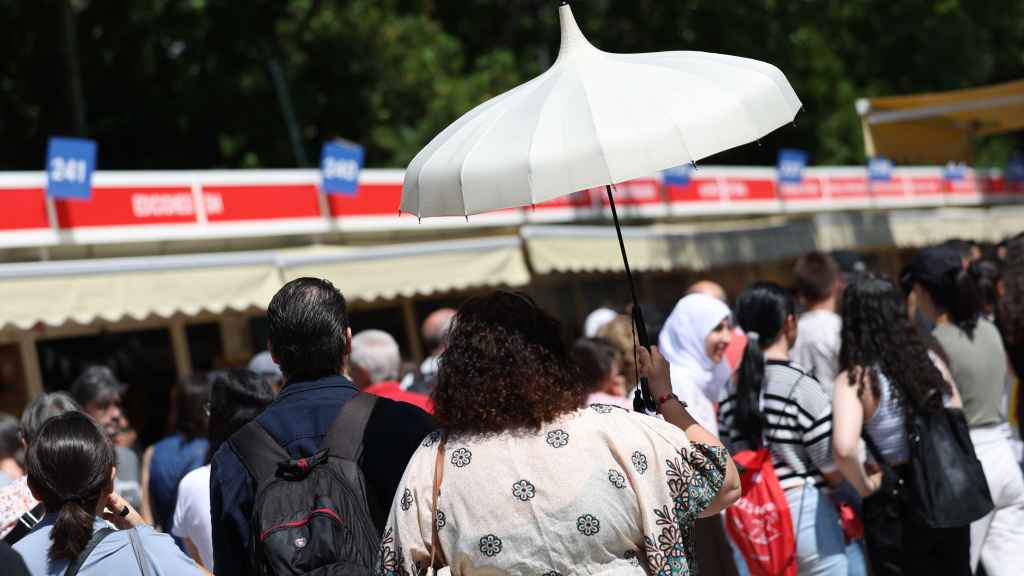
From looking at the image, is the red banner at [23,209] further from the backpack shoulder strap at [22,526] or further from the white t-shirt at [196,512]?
Answer: the backpack shoulder strap at [22,526]

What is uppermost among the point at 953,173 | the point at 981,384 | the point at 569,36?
the point at 953,173

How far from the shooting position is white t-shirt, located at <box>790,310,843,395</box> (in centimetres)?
522

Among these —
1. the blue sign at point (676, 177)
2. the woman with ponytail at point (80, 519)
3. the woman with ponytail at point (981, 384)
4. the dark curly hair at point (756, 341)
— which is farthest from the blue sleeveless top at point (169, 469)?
the blue sign at point (676, 177)

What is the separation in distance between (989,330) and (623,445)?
Result: 2867mm

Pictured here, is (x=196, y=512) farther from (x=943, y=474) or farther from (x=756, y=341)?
(x=943, y=474)

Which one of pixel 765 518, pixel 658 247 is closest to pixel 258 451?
pixel 765 518

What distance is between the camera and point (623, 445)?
259cm

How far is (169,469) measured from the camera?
503cm

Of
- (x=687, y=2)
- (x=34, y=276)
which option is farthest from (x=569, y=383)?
(x=687, y=2)

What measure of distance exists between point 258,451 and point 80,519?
1.49 feet

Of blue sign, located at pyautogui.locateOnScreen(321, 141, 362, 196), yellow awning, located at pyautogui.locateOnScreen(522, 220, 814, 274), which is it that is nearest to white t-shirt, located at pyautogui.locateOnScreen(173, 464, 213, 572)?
yellow awning, located at pyautogui.locateOnScreen(522, 220, 814, 274)

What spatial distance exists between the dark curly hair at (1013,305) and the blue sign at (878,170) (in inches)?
529

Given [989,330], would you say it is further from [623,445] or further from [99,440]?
[99,440]

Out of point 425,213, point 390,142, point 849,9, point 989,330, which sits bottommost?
point 989,330
